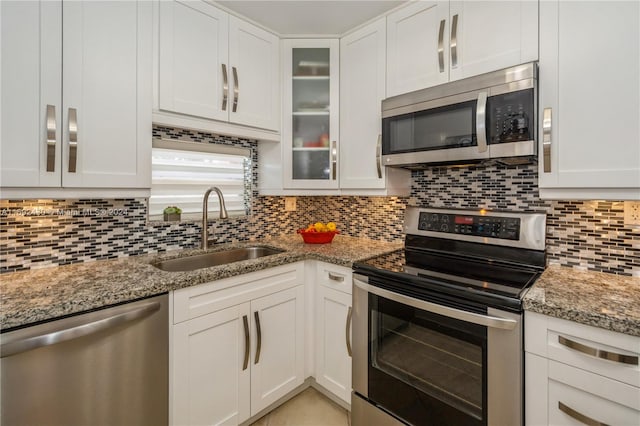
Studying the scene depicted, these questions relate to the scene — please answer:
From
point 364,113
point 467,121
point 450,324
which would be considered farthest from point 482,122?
point 450,324

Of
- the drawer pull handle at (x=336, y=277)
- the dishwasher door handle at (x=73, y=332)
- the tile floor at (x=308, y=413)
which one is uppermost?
the drawer pull handle at (x=336, y=277)

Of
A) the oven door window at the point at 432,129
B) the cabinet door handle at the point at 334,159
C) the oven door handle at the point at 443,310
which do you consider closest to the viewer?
the oven door handle at the point at 443,310

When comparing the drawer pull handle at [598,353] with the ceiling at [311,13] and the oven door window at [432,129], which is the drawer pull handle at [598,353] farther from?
the ceiling at [311,13]

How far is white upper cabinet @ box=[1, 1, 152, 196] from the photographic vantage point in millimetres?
1135

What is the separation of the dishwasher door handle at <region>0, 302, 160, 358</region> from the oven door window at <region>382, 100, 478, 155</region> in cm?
150

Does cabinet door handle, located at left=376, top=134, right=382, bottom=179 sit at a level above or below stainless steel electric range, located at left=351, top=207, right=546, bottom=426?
above

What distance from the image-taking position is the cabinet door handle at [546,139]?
4.19 ft

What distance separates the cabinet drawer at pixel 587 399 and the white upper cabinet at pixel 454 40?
1292 millimetres

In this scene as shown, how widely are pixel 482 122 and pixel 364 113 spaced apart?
0.79 meters

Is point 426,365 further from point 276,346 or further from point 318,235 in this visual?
point 318,235

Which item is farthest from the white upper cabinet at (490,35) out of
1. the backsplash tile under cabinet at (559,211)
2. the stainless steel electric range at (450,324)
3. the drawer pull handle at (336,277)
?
the drawer pull handle at (336,277)

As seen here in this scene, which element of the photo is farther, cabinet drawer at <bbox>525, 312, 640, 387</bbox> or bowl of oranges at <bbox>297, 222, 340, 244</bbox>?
bowl of oranges at <bbox>297, 222, 340, 244</bbox>

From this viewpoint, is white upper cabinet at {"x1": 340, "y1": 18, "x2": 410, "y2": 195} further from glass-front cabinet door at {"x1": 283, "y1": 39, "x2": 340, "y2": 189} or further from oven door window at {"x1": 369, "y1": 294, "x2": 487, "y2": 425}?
oven door window at {"x1": 369, "y1": 294, "x2": 487, "y2": 425}

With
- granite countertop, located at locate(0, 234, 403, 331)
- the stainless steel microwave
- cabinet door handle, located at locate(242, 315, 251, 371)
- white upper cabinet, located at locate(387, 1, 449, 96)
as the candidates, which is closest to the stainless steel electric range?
granite countertop, located at locate(0, 234, 403, 331)
